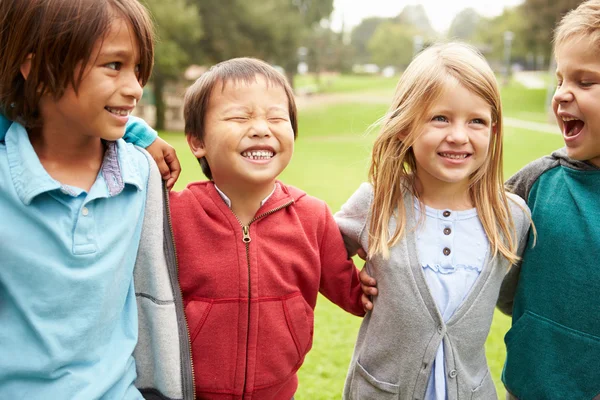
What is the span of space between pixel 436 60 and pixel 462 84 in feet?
0.50

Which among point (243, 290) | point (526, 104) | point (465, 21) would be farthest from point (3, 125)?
point (465, 21)

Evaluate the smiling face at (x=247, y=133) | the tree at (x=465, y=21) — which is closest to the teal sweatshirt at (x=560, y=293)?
the smiling face at (x=247, y=133)

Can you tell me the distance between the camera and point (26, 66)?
5.55ft

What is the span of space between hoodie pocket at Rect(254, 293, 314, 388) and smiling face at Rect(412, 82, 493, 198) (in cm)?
70

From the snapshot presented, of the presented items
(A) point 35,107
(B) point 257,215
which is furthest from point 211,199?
(A) point 35,107

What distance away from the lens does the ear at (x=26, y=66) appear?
168 cm

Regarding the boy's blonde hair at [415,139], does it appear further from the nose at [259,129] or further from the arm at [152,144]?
the arm at [152,144]

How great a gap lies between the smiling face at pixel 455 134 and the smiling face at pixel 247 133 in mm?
517

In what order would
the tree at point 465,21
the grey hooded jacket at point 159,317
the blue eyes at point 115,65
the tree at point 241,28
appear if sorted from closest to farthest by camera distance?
the blue eyes at point 115,65 → the grey hooded jacket at point 159,317 → the tree at point 241,28 → the tree at point 465,21

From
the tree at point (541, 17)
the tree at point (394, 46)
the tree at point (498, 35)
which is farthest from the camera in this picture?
the tree at point (394, 46)

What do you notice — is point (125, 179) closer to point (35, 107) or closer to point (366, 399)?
Result: point (35, 107)

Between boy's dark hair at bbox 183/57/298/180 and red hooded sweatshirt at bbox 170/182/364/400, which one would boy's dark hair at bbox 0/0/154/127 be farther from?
red hooded sweatshirt at bbox 170/182/364/400

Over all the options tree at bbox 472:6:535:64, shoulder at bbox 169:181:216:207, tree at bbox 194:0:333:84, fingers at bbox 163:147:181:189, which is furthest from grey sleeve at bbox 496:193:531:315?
tree at bbox 472:6:535:64

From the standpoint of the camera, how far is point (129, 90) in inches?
69.1
